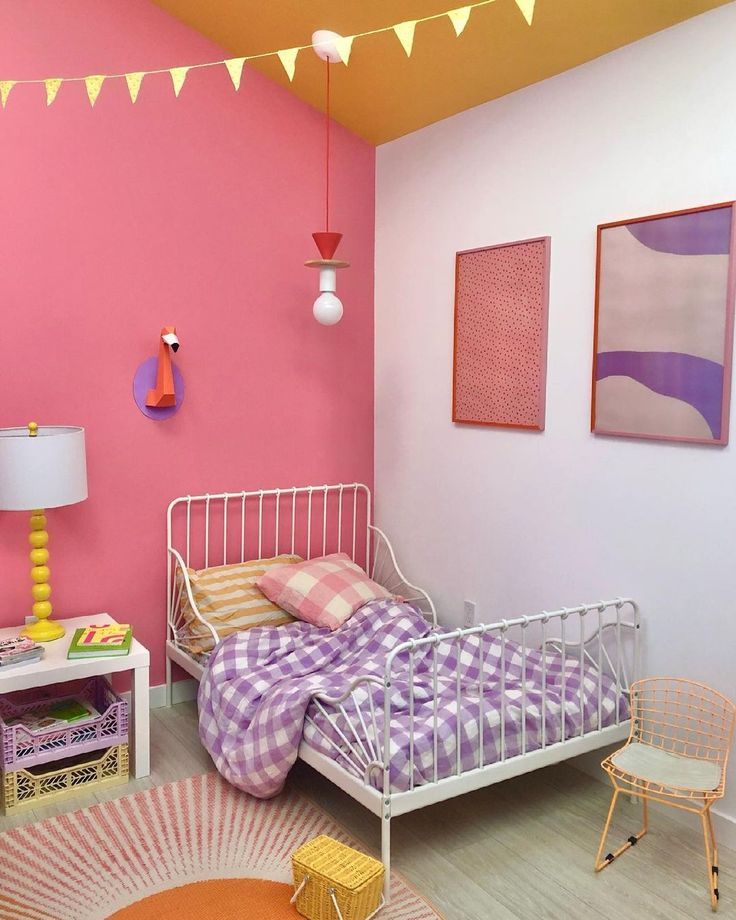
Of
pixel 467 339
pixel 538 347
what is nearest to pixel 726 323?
pixel 538 347

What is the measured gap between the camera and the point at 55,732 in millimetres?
2805

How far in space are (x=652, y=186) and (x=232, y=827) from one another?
7.88ft

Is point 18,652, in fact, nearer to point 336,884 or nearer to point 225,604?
point 225,604

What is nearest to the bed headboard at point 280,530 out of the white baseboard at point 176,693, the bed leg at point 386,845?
the white baseboard at point 176,693

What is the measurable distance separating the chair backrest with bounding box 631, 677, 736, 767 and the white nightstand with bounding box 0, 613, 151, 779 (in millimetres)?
1628

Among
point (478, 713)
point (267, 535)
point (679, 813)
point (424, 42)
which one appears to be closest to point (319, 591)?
point (267, 535)

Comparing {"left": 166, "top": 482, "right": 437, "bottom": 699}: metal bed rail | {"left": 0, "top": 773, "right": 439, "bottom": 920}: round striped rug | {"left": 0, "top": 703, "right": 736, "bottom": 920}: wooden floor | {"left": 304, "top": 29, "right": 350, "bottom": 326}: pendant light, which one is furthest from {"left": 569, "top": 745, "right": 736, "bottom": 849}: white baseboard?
{"left": 304, "top": 29, "right": 350, "bottom": 326}: pendant light

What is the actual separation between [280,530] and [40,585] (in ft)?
3.66

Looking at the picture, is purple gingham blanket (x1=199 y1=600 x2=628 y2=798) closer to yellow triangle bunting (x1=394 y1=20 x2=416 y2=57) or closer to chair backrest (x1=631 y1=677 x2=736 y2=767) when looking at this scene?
chair backrest (x1=631 y1=677 x2=736 y2=767)

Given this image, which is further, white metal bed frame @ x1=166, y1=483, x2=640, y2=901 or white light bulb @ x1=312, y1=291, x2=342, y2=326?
white light bulb @ x1=312, y1=291, x2=342, y2=326

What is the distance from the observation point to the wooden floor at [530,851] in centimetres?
225

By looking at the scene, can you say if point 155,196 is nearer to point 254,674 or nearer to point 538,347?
point 538,347

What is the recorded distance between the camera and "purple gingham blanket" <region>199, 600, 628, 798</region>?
2377 mm

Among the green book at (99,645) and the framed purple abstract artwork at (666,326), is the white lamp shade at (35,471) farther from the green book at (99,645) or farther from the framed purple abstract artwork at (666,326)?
the framed purple abstract artwork at (666,326)
